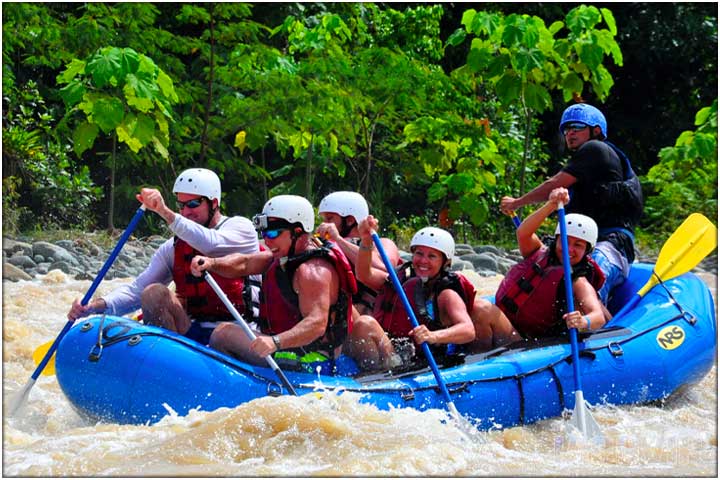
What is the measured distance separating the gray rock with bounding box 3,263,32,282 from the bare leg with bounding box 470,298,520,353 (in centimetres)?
466

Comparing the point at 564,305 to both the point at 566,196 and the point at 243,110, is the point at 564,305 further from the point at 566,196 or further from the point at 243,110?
the point at 243,110

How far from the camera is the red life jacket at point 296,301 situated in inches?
199

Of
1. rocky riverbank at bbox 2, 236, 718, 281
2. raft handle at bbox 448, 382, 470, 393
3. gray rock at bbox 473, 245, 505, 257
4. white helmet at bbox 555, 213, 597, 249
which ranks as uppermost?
white helmet at bbox 555, 213, 597, 249

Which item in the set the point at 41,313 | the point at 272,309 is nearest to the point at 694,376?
the point at 272,309

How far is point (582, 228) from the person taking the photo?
596 centimetres

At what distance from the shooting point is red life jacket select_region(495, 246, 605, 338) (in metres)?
5.89

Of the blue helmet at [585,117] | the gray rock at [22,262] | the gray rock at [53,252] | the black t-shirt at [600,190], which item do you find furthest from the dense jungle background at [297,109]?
the black t-shirt at [600,190]

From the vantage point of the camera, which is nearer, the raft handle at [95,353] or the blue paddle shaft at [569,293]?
the raft handle at [95,353]

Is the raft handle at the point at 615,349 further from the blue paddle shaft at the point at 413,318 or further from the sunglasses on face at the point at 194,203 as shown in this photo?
the sunglasses on face at the point at 194,203

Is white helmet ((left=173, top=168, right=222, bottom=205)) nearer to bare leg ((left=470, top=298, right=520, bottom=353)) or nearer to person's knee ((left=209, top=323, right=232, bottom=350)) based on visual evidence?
person's knee ((left=209, top=323, right=232, bottom=350))

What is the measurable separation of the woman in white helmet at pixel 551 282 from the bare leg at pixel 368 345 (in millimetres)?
940


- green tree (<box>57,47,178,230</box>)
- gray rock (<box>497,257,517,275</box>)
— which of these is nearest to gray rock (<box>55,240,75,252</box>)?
green tree (<box>57,47,178,230</box>)

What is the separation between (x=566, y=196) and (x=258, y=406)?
2.07 m

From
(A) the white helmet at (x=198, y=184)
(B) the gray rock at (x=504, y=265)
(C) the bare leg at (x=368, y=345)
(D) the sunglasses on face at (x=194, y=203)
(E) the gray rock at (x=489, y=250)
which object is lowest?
(B) the gray rock at (x=504, y=265)
